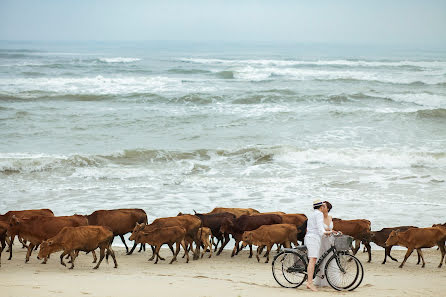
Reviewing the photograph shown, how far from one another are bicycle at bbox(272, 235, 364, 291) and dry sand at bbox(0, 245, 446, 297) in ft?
0.58

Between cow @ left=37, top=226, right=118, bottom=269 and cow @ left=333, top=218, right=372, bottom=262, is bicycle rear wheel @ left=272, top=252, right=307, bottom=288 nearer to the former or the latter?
cow @ left=333, top=218, right=372, bottom=262

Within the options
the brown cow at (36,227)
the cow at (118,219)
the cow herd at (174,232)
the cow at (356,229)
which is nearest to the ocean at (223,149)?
the cow at (118,219)

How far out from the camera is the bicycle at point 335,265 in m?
8.22

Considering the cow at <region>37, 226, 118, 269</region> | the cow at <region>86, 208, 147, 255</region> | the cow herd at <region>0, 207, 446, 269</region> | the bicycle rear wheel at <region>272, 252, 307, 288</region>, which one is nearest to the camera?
the bicycle rear wheel at <region>272, 252, 307, 288</region>

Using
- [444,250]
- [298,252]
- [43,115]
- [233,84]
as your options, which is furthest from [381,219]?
[233,84]

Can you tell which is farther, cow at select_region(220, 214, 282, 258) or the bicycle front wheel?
→ cow at select_region(220, 214, 282, 258)

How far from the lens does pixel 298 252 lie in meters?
8.47

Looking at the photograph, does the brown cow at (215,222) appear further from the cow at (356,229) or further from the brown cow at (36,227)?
the brown cow at (36,227)

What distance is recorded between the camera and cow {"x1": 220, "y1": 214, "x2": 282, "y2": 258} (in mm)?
11156

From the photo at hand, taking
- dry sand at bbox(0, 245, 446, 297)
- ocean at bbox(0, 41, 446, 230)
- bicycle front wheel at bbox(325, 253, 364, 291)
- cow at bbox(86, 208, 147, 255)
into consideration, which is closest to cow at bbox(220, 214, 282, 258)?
dry sand at bbox(0, 245, 446, 297)

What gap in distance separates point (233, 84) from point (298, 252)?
4263 centimetres

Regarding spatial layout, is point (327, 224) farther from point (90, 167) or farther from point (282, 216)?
point (90, 167)

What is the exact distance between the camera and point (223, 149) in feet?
76.8

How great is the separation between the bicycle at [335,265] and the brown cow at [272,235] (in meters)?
1.84
